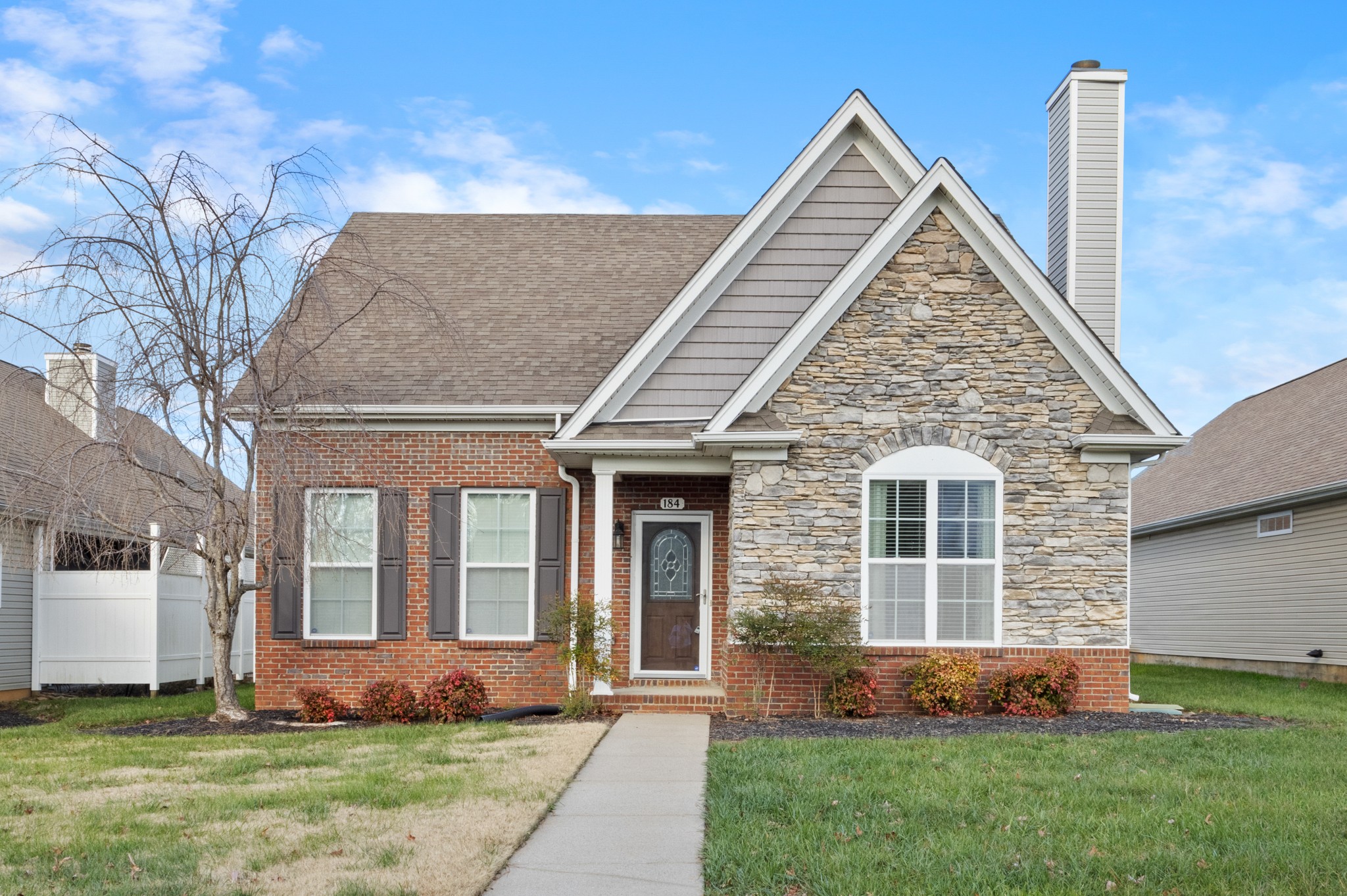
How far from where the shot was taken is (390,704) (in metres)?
12.7

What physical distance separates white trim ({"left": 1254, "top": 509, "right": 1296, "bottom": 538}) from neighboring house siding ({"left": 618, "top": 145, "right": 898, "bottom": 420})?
10.9 meters

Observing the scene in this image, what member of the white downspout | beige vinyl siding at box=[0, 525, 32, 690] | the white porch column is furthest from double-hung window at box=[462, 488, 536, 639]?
beige vinyl siding at box=[0, 525, 32, 690]

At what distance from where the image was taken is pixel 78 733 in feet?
40.2

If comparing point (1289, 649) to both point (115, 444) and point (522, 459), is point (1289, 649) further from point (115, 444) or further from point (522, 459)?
point (115, 444)

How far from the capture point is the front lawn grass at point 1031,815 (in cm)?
577

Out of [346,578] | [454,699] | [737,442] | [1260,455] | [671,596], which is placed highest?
[1260,455]

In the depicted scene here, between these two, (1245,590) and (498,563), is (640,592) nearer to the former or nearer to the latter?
(498,563)

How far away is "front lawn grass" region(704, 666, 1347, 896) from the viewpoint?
577cm

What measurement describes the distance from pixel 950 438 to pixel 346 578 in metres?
7.23

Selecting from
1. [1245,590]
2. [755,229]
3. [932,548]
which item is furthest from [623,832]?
[1245,590]

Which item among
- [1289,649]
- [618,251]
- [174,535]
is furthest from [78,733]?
[1289,649]

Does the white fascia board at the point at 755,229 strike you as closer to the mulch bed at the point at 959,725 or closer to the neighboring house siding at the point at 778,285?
the neighboring house siding at the point at 778,285

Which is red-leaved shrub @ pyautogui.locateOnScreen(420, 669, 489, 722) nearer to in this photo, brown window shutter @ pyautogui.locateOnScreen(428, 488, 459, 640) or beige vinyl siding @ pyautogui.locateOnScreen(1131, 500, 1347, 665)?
brown window shutter @ pyautogui.locateOnScreen(428, 488, 459, 640)

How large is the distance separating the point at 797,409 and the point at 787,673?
2.73 m
